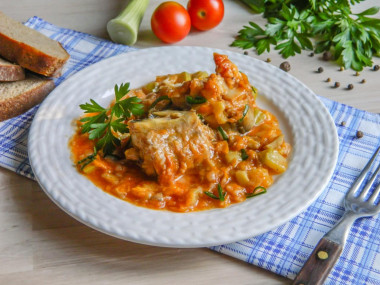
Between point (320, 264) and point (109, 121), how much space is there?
2056 millimetres

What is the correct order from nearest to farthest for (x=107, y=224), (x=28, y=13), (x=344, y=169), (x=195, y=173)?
(x=107, y=224), (x=195, y=173), (x=344, y=169), (x=28, y=13)

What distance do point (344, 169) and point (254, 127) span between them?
0.89 meters

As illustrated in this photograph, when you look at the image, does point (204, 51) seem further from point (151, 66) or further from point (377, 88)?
point (377, 88)

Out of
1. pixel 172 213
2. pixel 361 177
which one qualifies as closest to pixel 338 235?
pixel 361 177

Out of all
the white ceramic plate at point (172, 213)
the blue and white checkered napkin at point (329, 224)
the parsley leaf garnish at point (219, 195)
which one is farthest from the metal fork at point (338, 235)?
the parsley leaf garnish at point (219, 195)

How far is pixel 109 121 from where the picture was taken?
4.23m

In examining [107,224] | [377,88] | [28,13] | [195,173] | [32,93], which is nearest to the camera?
[107,224]

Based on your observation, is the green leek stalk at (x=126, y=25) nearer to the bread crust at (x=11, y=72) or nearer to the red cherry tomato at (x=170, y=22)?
the red cherry tomato at (x=170, y=22)

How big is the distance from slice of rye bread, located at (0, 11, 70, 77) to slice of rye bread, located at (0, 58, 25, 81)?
0.08 meters

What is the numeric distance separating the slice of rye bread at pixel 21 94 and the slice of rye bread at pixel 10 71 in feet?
0.18

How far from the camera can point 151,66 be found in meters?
5.28

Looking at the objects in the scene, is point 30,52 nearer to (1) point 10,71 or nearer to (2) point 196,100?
(1) point 10,71

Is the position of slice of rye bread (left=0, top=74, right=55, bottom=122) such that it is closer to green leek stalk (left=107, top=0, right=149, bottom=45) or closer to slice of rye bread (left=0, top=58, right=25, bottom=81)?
slice of rye bread (left=0, top=58, right=25, bottom=81)

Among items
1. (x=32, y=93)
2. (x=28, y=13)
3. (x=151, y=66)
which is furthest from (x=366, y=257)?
(x=28, y=13)
